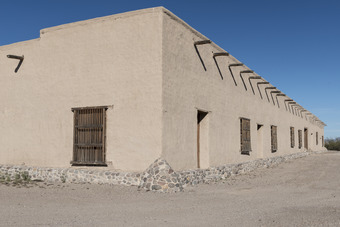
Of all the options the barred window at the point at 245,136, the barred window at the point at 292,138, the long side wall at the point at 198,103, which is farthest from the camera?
the barred window at the point at 292,138

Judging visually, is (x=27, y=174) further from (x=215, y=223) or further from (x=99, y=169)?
(x=215, y=223)

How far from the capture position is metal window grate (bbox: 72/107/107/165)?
34.7ft

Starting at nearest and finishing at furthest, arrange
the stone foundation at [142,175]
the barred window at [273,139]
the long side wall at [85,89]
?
the stone foundation at [142,175] < the long side wall at [85,89] < the barred window at [273,139]

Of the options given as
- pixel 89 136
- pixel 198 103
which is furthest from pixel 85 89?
pixel 198 103

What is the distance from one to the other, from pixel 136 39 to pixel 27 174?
612cm

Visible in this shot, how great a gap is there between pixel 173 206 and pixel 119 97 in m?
4.37

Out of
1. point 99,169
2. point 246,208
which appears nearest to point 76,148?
A: point 99,169

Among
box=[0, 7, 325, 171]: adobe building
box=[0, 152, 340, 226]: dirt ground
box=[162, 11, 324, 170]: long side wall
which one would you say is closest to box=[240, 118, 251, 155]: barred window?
box=[162, 11, 324, 170]: long side wall

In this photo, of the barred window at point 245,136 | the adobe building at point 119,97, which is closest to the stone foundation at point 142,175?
the adobe building at point 119,97

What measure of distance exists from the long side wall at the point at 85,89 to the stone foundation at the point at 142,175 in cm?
31

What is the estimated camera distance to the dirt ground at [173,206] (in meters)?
5.86

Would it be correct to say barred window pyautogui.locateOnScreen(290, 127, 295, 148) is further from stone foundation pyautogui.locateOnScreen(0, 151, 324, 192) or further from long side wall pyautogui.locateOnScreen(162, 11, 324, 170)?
stone foundation pyautogui.locateOnScreen(0, 151, 324, 192)

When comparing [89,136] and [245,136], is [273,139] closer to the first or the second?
[245,136]

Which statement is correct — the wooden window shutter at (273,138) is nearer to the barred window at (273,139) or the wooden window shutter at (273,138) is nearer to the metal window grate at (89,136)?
the barred window at (273,139)
